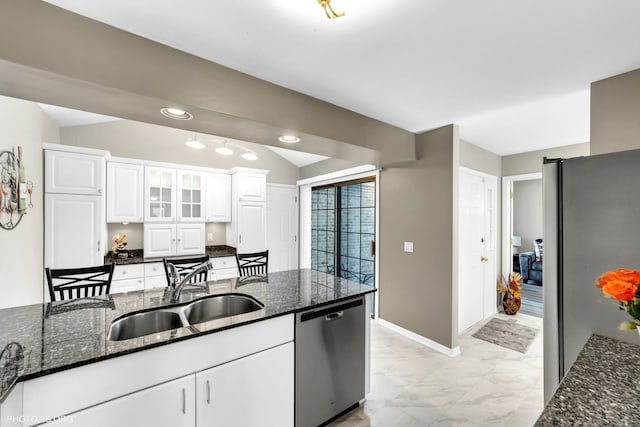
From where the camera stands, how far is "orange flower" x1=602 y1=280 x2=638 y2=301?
853 millimetres

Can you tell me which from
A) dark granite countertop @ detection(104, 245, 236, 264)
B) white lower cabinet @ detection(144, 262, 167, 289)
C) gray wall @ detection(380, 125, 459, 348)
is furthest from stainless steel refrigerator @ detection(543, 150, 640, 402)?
white lower cabinet @ detection(144, 262, 167, 289)

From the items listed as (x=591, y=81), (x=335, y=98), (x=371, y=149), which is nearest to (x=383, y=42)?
(x=335, y=98)

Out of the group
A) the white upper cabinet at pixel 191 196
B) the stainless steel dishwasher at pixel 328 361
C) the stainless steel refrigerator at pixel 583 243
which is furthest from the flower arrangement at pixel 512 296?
the white upper cabinet at pixel 191 196

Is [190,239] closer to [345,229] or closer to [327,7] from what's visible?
[345,229]

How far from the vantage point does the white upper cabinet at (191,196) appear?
13.6ft

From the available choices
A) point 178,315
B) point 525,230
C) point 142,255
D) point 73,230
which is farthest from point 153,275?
point 525,230

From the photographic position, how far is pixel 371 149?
8.86 ft

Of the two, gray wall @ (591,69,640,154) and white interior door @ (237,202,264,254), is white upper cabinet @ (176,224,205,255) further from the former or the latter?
gray wall @ (591,69,640,154)

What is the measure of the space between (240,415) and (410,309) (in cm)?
235

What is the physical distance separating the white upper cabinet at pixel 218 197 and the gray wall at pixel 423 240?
2.57 meters

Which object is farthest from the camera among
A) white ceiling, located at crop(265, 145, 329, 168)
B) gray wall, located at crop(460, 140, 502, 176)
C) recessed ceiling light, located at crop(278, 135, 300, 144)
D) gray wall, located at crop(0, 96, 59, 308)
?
white ceiling, located at crop(265, 145, 329, 168)

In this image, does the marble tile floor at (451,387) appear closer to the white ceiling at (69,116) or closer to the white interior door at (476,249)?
the white interior door at (476,249)

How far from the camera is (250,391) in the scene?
150 centimetres

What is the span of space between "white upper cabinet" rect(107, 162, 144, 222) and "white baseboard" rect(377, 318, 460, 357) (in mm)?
3695
